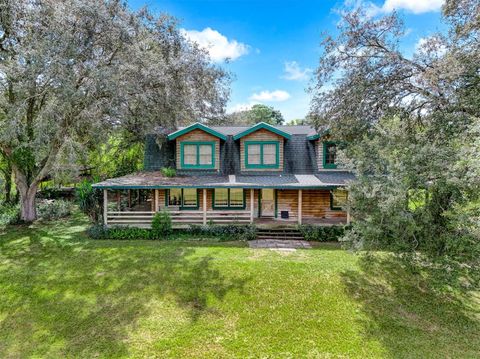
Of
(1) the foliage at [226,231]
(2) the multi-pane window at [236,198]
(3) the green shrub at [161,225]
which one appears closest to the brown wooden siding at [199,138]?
(2) the multi-pane window at [236,198]

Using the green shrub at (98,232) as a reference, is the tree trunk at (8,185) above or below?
above

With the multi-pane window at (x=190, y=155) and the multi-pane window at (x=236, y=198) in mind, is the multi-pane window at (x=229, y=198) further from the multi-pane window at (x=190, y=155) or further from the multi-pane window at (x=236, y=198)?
the multi-pane window at (x=190, y=155)

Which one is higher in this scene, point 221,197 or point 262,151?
point 262,151

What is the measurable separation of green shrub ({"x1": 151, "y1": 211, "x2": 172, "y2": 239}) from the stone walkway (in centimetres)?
420

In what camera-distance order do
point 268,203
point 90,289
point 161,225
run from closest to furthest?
point 90,289 → point 161,225 → point 268,203

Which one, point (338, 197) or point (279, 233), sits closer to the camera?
point (279, 233)

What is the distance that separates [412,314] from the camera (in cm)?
705

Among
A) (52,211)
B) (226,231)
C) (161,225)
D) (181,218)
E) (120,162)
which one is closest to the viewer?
(161,225)

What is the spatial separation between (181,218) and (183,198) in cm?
173

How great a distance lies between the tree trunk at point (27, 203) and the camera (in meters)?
15.6

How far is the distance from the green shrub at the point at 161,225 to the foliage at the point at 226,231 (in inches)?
38.1

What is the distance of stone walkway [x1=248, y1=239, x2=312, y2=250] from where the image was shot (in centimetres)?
1164

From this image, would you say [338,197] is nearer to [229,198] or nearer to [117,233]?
[229,198]

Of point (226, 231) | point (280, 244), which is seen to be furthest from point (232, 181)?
point (280, 244)
